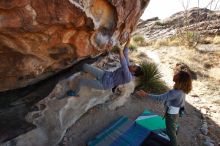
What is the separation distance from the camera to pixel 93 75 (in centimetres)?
489

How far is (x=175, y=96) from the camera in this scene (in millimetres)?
4012

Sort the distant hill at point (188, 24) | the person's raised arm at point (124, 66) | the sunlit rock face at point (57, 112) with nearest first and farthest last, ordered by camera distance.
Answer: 1. the sunlit rock face at point (57, 112)
2. the person's raised arm at point (124, 66)
3. the distant hill at point (188, 24)

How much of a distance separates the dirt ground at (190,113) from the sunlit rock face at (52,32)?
122 cm

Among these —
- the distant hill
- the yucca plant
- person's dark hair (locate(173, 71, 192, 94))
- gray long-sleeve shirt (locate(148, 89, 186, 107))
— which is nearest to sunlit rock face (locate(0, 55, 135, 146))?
gray long-sleeve shirt (locate(148, 89, 186, 107))

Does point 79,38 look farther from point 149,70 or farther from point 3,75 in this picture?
point 149,70

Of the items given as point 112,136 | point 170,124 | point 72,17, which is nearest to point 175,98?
point 170,124

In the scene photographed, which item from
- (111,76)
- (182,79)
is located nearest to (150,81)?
(111,76)

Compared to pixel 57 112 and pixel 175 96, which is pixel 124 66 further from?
pixel 57 112

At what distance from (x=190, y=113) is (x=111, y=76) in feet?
9.32

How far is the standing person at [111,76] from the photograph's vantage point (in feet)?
13.9

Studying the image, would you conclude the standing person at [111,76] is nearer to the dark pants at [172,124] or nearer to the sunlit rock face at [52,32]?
the sunlit rock face at [52,32]

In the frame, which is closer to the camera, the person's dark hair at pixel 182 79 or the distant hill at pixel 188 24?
the person's dark hair at pixel 182 79

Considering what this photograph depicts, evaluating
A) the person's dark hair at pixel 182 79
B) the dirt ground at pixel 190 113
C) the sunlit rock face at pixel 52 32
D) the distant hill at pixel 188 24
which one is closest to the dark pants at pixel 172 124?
the person's dark hair at pixel 182 79

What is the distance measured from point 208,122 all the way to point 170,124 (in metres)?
2.26
